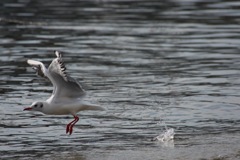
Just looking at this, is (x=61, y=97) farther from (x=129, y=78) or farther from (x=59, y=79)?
(x=129, y=78)

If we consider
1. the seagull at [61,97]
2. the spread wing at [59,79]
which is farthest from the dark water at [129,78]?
the spread wing at [59,79]

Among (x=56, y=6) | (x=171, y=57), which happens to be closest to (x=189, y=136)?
(x=171, y=57)

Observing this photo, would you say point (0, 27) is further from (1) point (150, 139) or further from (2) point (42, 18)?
(1) point (150, 139)

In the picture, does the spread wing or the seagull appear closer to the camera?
the spread wing

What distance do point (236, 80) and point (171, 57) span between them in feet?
10.4

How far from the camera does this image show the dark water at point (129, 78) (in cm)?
1050

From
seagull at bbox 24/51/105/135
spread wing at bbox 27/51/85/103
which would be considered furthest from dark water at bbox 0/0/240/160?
spread wing at bbox 27/51/85/103

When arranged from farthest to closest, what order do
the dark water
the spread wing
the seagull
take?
the dark water, the seagull, the spread wing

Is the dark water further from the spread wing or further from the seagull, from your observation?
the spread wing

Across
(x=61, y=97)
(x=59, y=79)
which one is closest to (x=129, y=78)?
(x=61, y=97)

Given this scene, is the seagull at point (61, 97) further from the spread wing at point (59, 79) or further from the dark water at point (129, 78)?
the dark water at point (129, 78)

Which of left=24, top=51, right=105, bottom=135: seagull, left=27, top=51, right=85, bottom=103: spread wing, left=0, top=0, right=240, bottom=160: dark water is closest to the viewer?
left=27, top=51, right=85, bottom=103: spread wing

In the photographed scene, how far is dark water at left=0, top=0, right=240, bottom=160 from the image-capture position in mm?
10500

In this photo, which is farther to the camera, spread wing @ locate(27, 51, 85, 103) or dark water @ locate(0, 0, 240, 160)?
dark water @ locate(0, 0, 240, 160)
